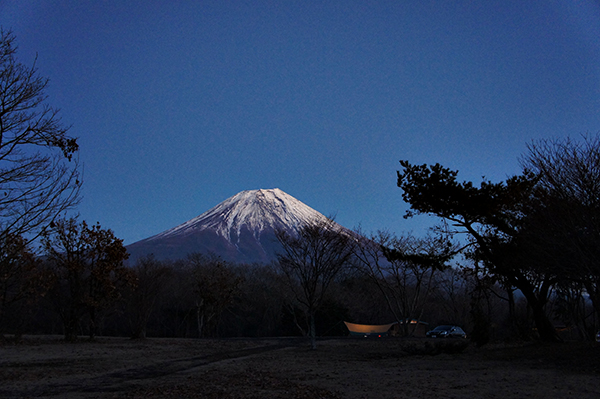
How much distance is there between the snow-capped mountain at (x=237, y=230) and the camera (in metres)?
125

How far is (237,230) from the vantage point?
142625 mm

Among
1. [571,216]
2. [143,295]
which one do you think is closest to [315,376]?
[571,216]

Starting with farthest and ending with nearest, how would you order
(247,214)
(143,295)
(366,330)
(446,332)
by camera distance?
(247,214) → (366,330) → (446,332) → (143,295)

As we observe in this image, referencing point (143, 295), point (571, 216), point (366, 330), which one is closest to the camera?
point (571, 216)

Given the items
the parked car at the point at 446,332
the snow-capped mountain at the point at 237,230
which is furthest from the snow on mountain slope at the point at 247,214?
the parked car at the point at 446,332

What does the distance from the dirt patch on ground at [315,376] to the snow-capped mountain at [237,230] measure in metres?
104

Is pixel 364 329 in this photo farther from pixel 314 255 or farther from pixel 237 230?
pixel 237 230

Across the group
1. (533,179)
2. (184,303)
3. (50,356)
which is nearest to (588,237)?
(533,179)

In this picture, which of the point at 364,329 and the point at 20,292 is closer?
the point at 20,292

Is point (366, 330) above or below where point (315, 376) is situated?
below

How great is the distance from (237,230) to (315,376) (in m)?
135

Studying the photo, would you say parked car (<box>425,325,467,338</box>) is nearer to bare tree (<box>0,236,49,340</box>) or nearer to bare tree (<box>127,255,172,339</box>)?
bare tree (<box>127,255,172,339</box>)

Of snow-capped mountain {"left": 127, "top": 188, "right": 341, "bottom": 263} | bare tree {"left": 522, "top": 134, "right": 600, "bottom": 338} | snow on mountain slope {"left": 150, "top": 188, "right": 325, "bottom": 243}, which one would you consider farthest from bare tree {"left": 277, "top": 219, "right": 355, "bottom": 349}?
snow on mountain slope {"left": 150, "top": 188, "right": 325, "bottom": 243}

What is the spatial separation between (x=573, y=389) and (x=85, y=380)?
9431 millimetres
